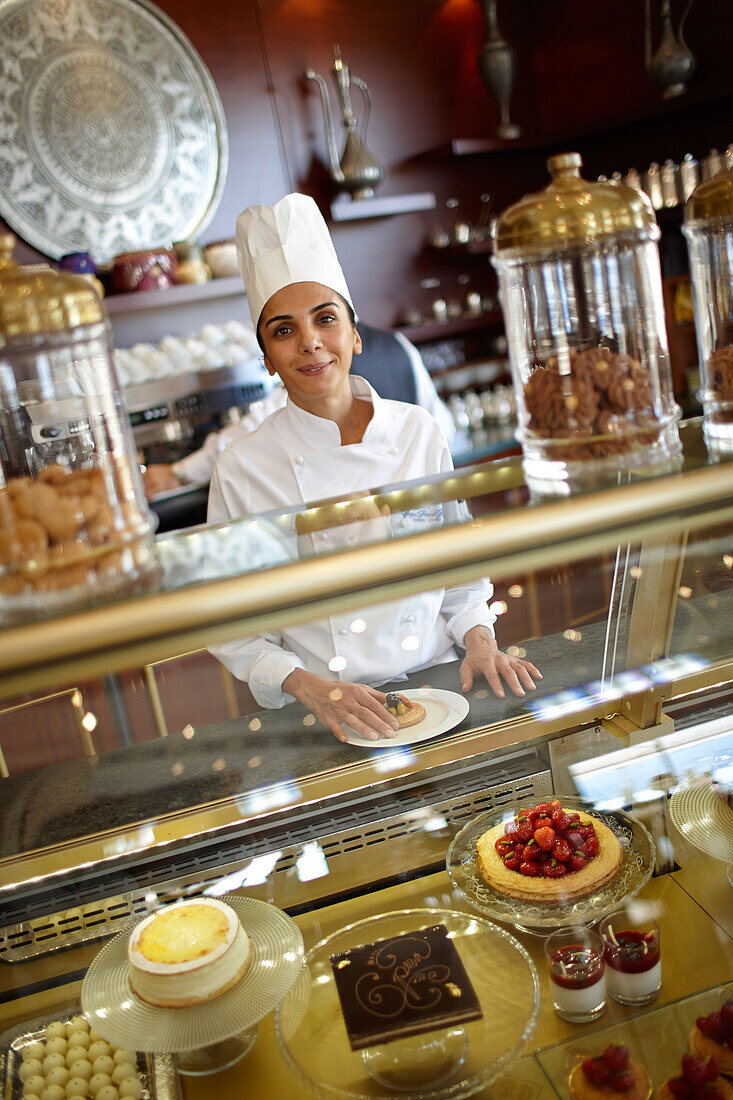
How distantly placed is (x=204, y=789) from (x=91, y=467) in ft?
1.30

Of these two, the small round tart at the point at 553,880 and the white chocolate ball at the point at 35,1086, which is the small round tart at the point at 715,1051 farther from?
the white chocolate ball at the point at 35,1086

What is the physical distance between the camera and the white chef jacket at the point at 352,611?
0.80 metres

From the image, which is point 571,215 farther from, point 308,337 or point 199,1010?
point 308,337

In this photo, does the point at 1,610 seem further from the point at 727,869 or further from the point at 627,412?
the point at 727,869

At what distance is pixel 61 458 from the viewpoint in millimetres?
710

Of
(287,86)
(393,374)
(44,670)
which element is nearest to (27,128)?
(287,86)

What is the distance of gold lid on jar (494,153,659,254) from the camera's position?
0.77m

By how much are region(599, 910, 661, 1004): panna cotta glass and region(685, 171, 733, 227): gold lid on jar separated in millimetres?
758

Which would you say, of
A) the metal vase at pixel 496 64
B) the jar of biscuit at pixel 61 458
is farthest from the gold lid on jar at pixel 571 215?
the metal vase at pixel 496 64

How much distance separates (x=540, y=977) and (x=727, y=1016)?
0.19 meters

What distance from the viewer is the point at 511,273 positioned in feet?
2.83

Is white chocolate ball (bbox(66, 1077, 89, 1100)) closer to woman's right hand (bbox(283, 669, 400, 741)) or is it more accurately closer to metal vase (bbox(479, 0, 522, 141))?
woman's right hand (bbox(283, 669, 400, 741))

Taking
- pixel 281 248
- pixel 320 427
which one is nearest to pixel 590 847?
pixel 320 427

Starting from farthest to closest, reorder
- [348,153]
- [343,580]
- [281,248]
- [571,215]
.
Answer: [348,153] < [281,248] < [571,215] < [343,580]
